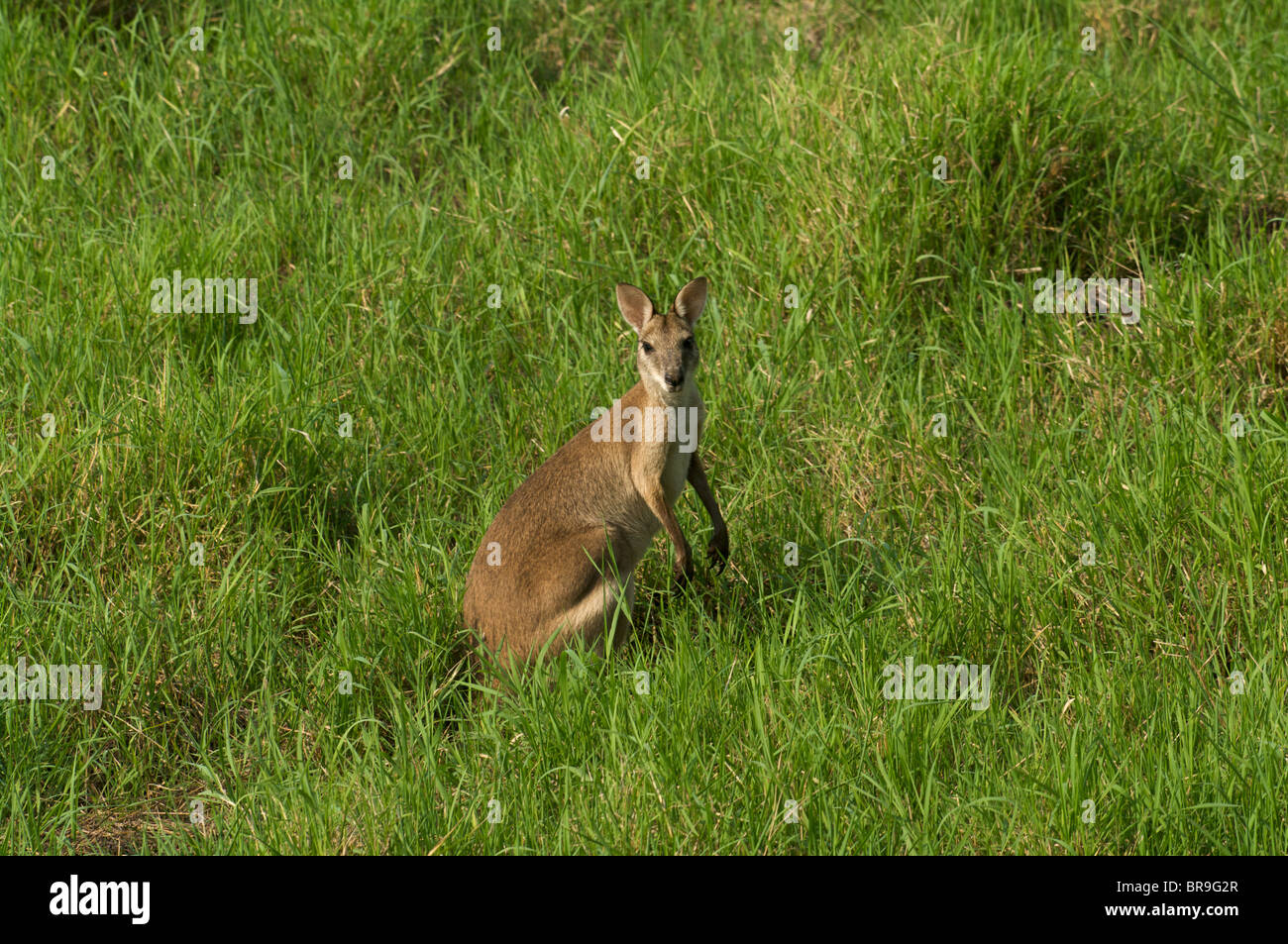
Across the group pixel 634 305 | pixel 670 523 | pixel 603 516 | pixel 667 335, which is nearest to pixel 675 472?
pixel 670 523

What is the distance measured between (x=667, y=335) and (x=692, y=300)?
22 cm

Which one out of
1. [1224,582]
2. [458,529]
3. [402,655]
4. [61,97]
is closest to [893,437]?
[1224,582]

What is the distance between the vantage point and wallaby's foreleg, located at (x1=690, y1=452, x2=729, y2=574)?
209 inches

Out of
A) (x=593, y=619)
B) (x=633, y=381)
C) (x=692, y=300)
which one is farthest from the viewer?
(x=633, y=381)

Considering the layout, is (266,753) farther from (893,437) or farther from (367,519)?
(893,437)

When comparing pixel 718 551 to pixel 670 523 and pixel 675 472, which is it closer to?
pixel 670 523

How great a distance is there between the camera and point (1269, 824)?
3.94m

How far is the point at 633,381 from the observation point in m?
6.16

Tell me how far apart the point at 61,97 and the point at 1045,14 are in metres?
5.56

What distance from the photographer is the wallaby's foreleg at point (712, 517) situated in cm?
531

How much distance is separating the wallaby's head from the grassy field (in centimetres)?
80

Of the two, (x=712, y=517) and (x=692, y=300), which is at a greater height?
(x=692, y=300)

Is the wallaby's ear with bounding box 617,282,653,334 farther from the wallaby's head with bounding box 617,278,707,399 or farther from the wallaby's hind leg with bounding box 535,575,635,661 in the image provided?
the wallaby's hind leg with bounding box 535,575,635,661

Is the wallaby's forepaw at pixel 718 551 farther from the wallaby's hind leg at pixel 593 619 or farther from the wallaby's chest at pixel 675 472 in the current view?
the wallaby's hind leg at pixel 593 619
